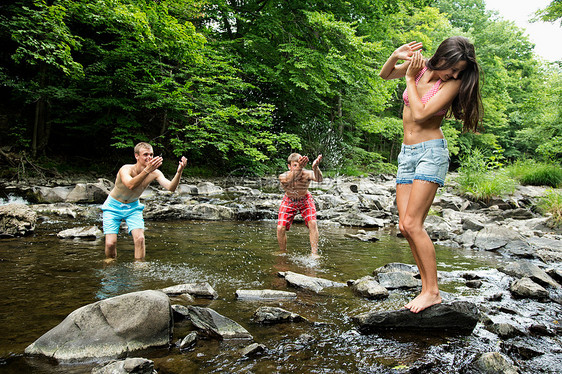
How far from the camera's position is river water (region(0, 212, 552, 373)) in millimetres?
2127

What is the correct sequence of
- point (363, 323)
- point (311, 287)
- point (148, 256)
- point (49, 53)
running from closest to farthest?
point (363, 323) → point (311, 287) → point (148, 256) → point (49, 53)

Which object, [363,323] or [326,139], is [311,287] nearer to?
[363,323]

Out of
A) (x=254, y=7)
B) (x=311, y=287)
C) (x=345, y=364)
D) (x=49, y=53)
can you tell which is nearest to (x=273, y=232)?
(x=311, y=287)

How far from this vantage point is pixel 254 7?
17641mm

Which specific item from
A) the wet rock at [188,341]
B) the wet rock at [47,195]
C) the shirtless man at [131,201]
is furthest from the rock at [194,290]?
the wet rock at [47,195]

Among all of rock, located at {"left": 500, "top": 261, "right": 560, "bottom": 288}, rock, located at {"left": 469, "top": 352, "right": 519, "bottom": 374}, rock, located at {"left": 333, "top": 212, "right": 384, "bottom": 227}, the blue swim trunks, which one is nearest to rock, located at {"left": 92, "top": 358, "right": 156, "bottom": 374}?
rock, located at {"left": 469, "top": 352, "right": 519, "bottom": 374}

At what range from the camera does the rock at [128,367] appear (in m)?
1.82

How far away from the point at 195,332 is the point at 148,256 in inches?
Result: 112

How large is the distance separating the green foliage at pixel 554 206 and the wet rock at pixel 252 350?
9612mm

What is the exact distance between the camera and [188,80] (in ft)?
46.1

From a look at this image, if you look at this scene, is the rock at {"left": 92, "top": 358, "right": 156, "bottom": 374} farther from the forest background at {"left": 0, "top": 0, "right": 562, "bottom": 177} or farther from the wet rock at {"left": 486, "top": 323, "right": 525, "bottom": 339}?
the forest background at {"left": 0, "top": 0, "right": 562, "bottom": 177}

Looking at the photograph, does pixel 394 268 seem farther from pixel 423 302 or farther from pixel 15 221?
pixel 15 221

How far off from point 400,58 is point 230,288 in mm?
2915

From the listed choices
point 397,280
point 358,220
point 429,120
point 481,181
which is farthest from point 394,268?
point 481,181
